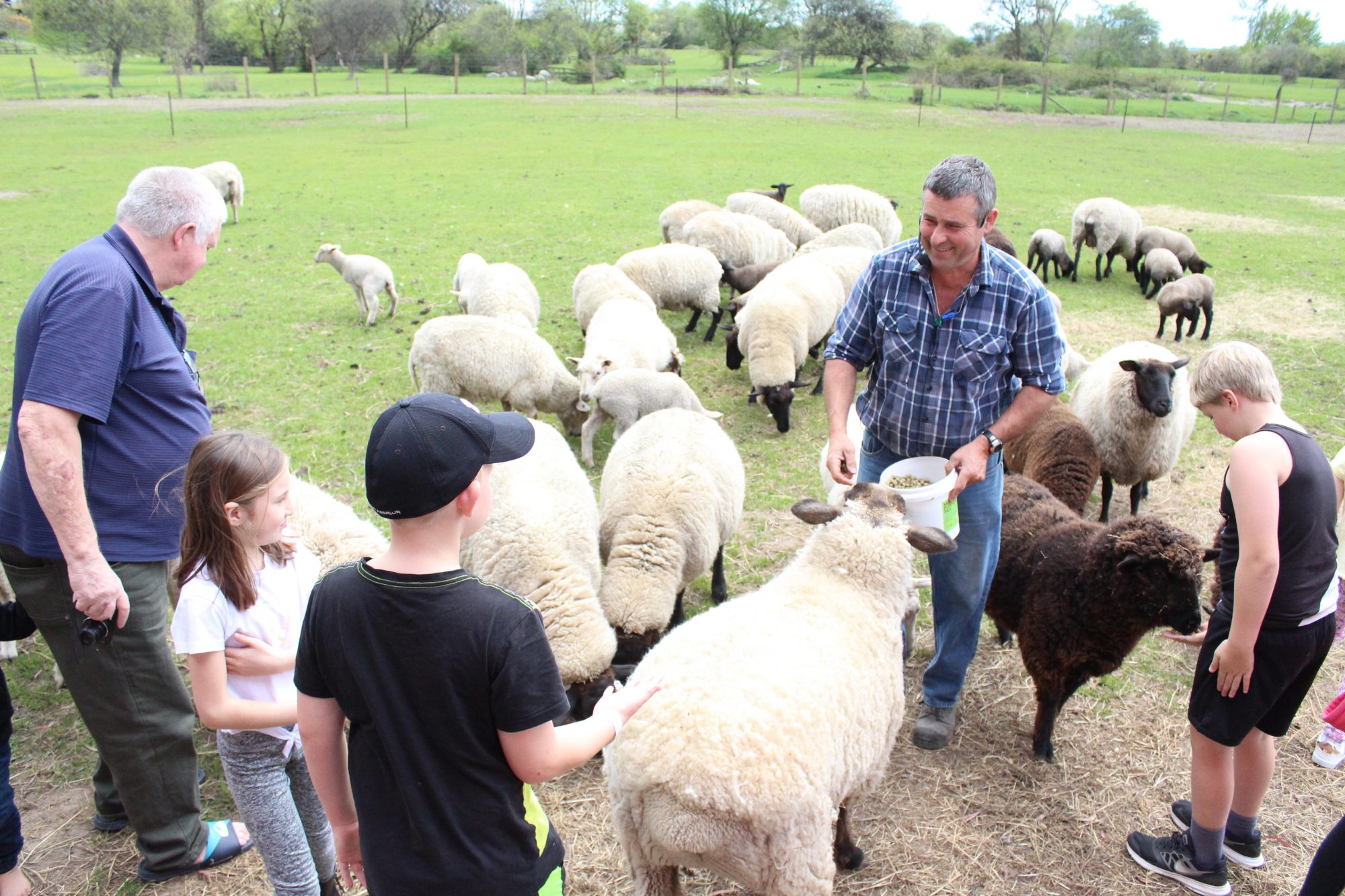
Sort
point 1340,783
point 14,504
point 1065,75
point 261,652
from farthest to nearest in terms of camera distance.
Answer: point 1065,75 < point 1340,783 < point 14,504 < point 261,652

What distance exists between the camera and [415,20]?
64938 millimetres

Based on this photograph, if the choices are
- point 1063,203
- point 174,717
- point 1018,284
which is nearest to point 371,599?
point 174,717

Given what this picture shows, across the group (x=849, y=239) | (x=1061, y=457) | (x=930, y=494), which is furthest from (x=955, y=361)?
(x=849, y=239)

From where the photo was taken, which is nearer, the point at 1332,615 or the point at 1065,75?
the point at 1332,615

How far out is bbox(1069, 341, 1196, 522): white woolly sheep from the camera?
19.3 feet

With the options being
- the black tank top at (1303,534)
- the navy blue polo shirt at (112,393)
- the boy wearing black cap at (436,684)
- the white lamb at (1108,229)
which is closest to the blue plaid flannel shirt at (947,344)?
the black tank top at (1303,534)

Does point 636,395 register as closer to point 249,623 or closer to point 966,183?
point 966,183

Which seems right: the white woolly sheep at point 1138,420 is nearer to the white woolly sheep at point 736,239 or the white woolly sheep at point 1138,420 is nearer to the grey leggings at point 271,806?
the grey leggings at point 271,806

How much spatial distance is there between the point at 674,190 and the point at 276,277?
32.3ft

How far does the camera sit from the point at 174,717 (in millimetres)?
2926

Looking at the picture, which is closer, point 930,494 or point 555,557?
point 930,494

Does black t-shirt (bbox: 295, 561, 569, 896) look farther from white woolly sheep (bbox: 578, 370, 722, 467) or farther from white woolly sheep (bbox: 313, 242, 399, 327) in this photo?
white woolly sheep (bbox: 313, 242, 399, 327)

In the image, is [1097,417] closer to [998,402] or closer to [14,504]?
[998,402]

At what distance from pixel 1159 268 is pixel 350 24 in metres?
62.3
